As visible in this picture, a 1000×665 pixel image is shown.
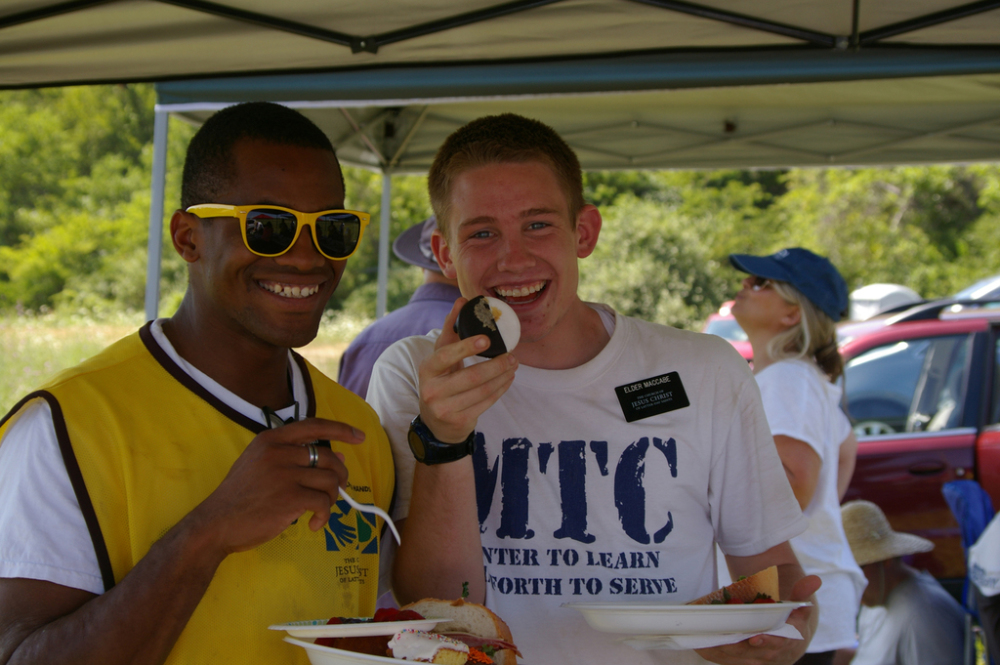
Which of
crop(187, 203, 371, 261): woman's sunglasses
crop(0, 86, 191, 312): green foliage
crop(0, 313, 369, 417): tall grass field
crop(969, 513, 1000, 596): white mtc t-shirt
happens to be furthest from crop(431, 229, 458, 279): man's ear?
crop(0, 86, 191, 312): green foliage

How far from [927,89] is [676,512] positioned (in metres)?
3.36

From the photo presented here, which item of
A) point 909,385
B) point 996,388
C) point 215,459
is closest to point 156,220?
point 215,459

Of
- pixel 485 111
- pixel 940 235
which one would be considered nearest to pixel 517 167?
pixel 485 111

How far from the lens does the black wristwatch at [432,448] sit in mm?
1722

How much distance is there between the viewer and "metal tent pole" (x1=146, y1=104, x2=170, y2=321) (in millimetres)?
3607

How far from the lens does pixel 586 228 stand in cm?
227

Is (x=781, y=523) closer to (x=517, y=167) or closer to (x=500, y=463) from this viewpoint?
(x=500, y=463)

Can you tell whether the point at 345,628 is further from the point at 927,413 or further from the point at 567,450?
the point at 927,413

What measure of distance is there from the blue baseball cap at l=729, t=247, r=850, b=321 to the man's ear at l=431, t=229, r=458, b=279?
6.46 feet

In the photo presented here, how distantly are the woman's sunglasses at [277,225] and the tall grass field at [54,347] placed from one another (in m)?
12.8

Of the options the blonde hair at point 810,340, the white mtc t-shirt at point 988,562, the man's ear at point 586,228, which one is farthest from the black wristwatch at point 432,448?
the white mtc t-shirt at point 988,562

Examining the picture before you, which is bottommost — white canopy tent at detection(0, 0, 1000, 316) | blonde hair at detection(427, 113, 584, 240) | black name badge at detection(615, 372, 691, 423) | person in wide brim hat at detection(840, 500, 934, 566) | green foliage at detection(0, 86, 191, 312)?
person in wide brim hat at detection(840, 500, 934, 566)

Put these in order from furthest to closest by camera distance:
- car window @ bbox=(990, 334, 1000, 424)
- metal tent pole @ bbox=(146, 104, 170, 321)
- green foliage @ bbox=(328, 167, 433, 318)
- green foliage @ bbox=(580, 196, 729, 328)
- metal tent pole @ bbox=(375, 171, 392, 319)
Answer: green foliage @ bbox=(328, 167, 433, 318)
green foliage @ bbox=(580, 196, 729, 328)
metal tent pole @ bbox=(375, 171, 392, 319)
car window @ bbox=(990, 334, 1000, 424)
metal tent pole @ bbox=(146, 104, 170, 321)

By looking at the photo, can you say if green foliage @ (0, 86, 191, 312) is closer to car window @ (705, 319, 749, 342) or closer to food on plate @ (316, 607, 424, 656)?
car window @ (705, 319, 749, 342)
